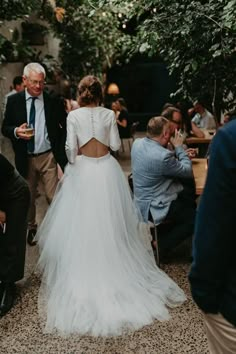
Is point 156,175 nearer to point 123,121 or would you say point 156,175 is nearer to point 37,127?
point 37,127

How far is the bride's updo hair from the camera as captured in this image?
11.4ft

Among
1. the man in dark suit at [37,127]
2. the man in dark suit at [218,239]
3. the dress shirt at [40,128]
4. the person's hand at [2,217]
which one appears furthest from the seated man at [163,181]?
the man in dark suit at [218,239]

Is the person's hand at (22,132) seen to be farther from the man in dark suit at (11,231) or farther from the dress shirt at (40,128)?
the man in dark suit at (11,231)

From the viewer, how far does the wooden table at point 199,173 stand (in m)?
3.77

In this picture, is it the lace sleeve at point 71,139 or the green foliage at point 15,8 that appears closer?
the lace sleeve at point 71,139

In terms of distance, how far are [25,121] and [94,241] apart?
1.48 m

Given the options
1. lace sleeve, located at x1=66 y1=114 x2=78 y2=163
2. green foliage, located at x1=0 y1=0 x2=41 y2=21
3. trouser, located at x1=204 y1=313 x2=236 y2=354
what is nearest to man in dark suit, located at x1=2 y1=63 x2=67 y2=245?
lace sleeve, located at x1=66 y1=114 x2=78 y2=163

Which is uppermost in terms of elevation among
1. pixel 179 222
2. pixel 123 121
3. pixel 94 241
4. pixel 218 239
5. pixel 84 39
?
pixel 84 39

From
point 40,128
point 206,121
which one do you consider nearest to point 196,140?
point 206,121

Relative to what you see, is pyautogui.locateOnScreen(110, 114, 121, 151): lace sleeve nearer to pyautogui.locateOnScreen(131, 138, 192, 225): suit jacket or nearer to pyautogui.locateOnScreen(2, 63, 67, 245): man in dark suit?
pyautogui.locateOnScreen(131, 138, 192, 225): suit jacket

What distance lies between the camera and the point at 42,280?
365 cm

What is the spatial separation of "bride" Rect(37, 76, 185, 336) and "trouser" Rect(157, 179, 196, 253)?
0.31m

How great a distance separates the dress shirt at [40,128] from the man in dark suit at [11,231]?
3.64 ft

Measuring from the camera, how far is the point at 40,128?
14.2 feet
